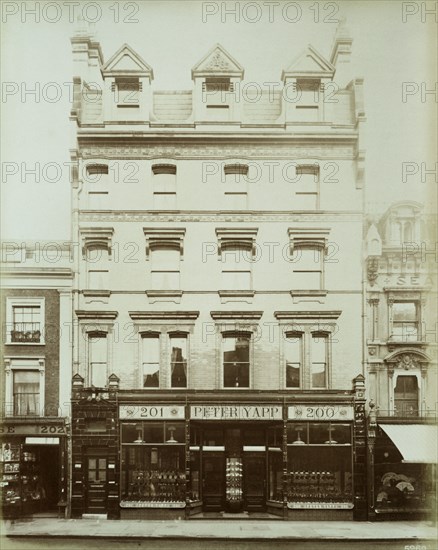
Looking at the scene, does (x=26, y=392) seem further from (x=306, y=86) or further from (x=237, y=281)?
(x=306, y=86)

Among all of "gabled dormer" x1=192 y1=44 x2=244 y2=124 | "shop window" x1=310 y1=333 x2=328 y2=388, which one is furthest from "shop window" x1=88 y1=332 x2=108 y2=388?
"gabled dormer" x1=192 y1=44 x2=244 y2=124

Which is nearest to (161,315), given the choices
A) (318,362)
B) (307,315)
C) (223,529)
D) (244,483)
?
(307,315)

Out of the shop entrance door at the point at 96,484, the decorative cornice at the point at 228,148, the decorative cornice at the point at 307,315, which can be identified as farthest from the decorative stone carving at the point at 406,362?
the shop entrance door at the point at 96,484

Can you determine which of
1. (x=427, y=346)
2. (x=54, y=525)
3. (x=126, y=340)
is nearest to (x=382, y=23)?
(x=427, y=346)

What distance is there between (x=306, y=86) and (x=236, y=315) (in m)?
3.25

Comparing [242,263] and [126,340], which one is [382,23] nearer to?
[242,263]

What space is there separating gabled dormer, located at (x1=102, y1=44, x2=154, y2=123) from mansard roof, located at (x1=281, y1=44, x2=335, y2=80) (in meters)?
1.87

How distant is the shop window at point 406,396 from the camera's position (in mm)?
10352

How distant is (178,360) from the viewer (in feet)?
35.0

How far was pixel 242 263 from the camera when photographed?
1043 cm

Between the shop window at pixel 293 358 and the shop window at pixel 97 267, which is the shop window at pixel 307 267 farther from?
the shop window at pixel 97 267

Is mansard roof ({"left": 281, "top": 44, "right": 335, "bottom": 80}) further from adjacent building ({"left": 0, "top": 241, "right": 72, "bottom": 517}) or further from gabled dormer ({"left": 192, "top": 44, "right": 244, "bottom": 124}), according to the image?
adjacent building ({"left": 0, "top": 241, "right": 72, "bottom": 517})

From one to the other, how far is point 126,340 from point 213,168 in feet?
8.84

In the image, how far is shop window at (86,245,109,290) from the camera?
413 inches
